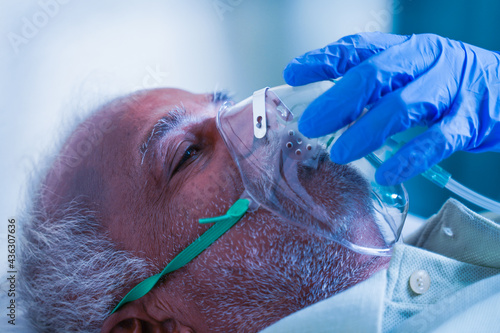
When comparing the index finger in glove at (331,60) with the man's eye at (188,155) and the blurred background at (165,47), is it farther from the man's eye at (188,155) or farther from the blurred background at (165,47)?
the blurred background at (165,47)

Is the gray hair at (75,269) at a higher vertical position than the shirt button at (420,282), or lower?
higher

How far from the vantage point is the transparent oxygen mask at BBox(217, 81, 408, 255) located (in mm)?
1047

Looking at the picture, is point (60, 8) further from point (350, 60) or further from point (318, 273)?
point (318, 273)

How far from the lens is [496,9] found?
6.22 feet

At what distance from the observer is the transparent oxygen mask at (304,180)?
1.05 meters

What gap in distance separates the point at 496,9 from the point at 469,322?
1587 millimetres

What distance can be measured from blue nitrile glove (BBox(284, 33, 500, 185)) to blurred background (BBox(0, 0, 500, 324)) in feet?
2.92

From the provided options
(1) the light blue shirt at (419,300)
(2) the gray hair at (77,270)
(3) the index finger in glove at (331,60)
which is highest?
(3) the index finger in glove at (331,60)

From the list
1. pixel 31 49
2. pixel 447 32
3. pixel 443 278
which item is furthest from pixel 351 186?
pixel 31 49

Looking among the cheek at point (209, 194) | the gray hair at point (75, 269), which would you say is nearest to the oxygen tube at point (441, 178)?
the cheek at point (209, 194)
